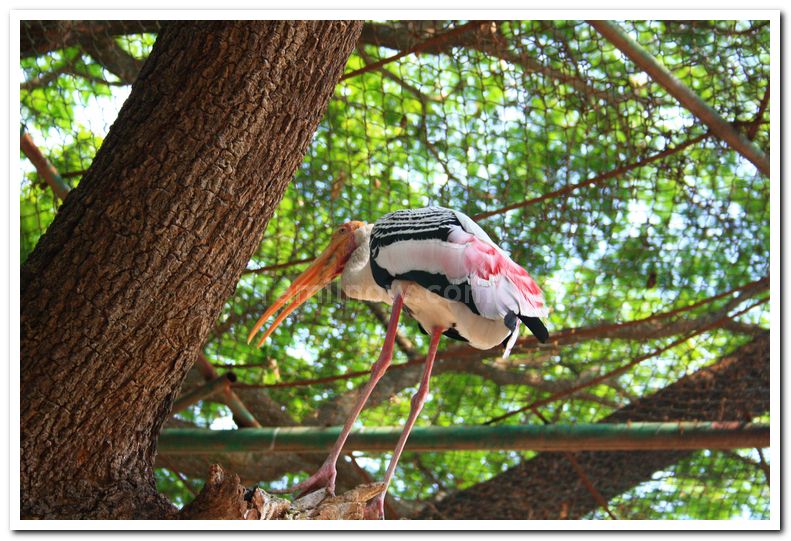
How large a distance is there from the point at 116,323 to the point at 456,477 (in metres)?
3.16

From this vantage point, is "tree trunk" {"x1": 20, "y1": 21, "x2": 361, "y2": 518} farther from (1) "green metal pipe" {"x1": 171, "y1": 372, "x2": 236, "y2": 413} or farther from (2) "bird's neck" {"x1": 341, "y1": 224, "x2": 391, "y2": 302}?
(1) "green metal pipe" {"x1": 171, "y1": 372, "x2": 236, "y2": 413}

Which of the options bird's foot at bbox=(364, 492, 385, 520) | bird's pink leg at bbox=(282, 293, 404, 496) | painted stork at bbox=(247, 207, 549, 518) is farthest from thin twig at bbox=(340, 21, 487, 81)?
bird's foot at bbox=(364, 492, 385, 520)

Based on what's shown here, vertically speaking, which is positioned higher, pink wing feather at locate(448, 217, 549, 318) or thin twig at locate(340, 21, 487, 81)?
thin twig at locate(340, 21, 487, 81)

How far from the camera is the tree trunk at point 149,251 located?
2002 millimetres

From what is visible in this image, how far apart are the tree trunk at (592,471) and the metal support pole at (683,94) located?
1031mm

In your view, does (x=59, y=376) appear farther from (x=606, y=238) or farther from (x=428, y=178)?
(x=606, y=238)

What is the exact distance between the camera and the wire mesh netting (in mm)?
3457

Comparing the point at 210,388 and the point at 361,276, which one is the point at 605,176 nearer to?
the point at 361,276

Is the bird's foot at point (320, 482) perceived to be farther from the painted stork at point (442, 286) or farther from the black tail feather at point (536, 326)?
the black tail feather at point (536, 326)

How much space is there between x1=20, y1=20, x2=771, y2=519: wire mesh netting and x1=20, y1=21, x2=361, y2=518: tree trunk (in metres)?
1.26
